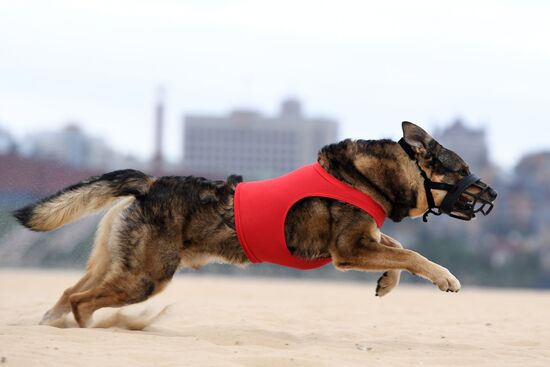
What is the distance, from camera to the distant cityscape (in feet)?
83.9

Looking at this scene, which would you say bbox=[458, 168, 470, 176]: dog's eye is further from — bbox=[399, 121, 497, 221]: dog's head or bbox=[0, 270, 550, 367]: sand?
bbox=[0, 270, 550, 367]: sand

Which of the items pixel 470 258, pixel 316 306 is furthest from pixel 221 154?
pixel 316 306

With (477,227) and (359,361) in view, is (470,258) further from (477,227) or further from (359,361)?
(359,361)

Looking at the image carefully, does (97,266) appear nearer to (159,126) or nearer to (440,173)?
(440,173)

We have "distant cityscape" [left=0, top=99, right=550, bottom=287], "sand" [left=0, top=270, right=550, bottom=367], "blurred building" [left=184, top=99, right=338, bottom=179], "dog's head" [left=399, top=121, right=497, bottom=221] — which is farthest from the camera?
"blurred building" [left=184, top=99, right=338, bottom=179]

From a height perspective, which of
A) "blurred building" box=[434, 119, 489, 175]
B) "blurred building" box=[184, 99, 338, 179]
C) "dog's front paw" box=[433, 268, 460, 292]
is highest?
"dog's front paw" box=[433, 268, 460, 292]

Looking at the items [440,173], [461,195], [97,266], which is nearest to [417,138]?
[440,173]

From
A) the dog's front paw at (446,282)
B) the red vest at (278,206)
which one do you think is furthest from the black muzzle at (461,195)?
the dog's front paw at (446,282)

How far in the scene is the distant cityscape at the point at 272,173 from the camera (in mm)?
25562

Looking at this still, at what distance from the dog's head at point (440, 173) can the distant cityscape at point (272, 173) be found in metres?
4.46

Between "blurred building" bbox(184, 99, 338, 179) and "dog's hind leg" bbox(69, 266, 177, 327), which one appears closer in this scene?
"dog's hind leg" bbox(69, 266, 177, 327)

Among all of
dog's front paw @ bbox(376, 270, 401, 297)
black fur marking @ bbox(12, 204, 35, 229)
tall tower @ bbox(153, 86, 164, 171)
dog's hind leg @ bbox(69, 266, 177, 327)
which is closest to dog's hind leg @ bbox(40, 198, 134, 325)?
dog's hind leg @ bbox(69, 266, 177, 327)

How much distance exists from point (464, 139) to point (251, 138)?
90.9 feet

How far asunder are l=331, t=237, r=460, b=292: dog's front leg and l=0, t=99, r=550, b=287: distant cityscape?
13.5ft
